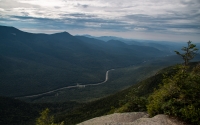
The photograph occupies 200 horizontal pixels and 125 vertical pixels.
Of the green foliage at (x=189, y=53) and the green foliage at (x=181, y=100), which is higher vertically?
the green foliage at (x=189, y=53)

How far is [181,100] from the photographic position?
14961 mm

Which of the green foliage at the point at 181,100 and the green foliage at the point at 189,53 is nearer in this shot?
the green foliage at the point at 181,100

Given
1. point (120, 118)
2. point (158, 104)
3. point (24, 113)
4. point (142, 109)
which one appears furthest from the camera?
point (24, 113)

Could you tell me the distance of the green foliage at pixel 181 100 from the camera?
13680mm

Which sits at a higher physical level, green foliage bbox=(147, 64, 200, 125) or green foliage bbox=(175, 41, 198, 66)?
green foliage bbox=(175, 41, 198, 66)

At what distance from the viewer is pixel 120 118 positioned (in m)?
18.0

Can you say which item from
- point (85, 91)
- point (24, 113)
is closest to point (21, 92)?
point (85, 91)

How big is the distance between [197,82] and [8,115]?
10315 cm

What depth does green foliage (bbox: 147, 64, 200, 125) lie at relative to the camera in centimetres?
1368

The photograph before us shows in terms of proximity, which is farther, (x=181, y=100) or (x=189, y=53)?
(x=189, y=53)

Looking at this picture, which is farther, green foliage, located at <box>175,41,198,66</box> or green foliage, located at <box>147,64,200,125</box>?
green foliage, located at <box>175,41,198,66</box>

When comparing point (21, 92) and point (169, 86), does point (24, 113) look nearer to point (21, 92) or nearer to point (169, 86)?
point (21, 92)

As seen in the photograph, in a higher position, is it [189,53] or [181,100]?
[189,53]

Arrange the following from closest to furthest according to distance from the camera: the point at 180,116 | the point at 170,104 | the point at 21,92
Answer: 1. the point at 180,116
2. the point at 170,104
3. the point at 21,92
